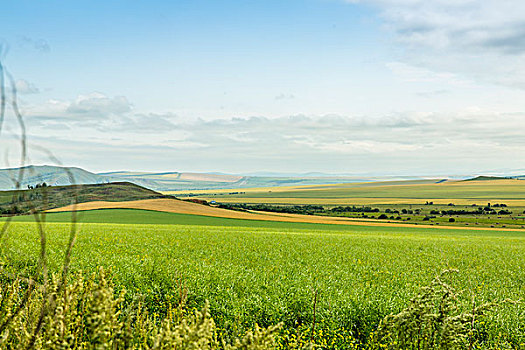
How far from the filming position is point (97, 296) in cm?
287

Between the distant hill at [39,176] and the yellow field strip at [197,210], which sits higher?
the distant hill at [39,176]

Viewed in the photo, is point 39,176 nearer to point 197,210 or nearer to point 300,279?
point 300,279

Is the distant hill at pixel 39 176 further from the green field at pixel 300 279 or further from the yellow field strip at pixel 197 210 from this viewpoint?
the yellow field strip at pixel 197 210

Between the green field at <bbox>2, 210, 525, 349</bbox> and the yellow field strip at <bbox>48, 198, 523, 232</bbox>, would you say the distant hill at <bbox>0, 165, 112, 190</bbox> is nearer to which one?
the green field at <bbox>2, 210, 525, 349</bbox>

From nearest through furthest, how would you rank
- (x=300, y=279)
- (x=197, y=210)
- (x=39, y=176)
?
(x=39, y=176) < (x=300, y=279) < (x=197, y=210)

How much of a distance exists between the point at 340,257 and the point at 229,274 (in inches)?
431

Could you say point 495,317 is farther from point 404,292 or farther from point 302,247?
point 302,247

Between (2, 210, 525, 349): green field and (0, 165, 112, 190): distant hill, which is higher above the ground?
(0, 165, 112, 190): distant hill

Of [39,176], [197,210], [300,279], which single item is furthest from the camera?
[197,210]

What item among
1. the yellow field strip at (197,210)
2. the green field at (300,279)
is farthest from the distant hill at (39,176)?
the yellow field strip at (197,210)

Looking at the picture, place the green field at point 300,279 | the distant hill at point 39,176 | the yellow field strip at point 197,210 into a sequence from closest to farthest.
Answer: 1. the distant hill at point 39,176
2. the green field at point 300,279
3. the yellow field strip at point 197,210

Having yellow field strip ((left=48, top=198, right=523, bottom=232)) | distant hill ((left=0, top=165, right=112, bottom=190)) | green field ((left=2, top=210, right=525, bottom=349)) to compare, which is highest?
distant hill ((left=0, top=165, right=112, bottom=190))

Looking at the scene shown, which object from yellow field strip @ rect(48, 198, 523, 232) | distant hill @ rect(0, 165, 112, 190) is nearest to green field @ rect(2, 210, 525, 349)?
distant hill @ rect(0, 165, 112, 190)

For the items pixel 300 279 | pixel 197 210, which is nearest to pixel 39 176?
pixel 300 279
